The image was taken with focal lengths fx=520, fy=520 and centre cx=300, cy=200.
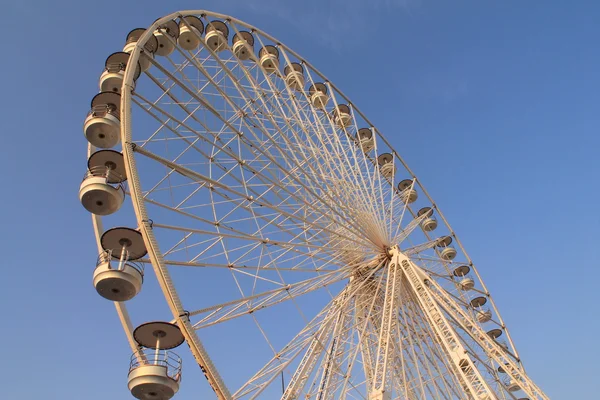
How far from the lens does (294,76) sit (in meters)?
20.5

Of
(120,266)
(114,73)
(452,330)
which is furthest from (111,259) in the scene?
(452,330)

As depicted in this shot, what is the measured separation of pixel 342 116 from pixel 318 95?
1657 mm

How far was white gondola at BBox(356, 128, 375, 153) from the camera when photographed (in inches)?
920

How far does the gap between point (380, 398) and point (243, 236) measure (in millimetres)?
5619

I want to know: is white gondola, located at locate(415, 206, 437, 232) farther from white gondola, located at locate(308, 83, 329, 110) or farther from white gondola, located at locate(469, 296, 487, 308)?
white gondola, located at locate(308, 83, 329, 110)

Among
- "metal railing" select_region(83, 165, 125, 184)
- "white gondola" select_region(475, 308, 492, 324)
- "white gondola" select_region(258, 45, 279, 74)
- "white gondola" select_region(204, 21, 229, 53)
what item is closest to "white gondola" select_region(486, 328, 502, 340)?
"white gondola" select_region(475, 308, 492, 324)

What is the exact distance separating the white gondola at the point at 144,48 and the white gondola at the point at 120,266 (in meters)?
5.06

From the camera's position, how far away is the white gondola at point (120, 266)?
996 centimetres

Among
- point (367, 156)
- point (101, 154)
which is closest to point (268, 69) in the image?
point (367, 156)

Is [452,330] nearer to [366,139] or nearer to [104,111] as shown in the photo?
[366,139]

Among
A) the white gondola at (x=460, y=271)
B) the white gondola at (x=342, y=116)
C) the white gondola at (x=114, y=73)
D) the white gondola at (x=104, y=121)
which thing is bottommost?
the white gondola at (x=460, y=271)

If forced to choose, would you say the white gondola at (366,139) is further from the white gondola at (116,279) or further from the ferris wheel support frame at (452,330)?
the white gondola at (116,279)

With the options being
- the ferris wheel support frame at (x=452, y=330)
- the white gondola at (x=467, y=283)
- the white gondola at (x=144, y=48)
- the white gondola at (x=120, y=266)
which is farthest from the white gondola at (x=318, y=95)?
the white gondola at (x=120, y=266)

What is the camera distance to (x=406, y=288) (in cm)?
1798
